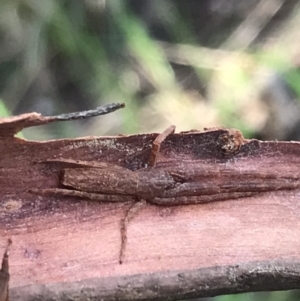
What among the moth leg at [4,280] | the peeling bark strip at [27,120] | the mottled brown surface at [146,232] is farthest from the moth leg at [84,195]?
the moth leg at [4,280]

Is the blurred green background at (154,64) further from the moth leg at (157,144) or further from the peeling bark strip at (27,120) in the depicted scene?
the peeling bark strip at (27,120)

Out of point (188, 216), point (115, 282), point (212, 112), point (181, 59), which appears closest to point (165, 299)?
point (115, 282)

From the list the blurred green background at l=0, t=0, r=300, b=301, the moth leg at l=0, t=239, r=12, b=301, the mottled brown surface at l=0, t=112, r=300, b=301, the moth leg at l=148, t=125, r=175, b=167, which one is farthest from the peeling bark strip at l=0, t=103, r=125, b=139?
the blurred green background at l=0, t=0, r=300, b=301

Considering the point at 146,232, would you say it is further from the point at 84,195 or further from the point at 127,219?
the point at 84,195

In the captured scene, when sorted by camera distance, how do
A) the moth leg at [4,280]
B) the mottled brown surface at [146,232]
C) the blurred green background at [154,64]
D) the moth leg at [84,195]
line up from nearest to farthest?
the moth leg at [4,280] < the mottled brown surface at [146,232] < the moth leg at [84,195] < the blurred green background at [154,64]

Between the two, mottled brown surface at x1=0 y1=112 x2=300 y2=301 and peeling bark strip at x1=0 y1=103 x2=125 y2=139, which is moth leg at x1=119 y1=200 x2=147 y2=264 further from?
peeling bark strip at x1=0 y1=103 x2=125 y2=139

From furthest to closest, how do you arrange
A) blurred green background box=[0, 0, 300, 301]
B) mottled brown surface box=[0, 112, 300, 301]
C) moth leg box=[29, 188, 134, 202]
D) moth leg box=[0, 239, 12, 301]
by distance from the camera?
blurred green background box=[0, 0, 300, 301], moth leg box=[29, 188, 134, 202], mottled brown surface box=[0, 112, 300, 301], moth leg box=[0, 239, 12, 301]
